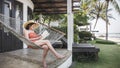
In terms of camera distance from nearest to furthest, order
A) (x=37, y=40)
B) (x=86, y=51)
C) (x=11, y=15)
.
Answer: (x=37, y=40) < (x=11, y=15) < (x=86, y=51)

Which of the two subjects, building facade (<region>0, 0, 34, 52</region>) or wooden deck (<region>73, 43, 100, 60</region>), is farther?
wooden deck (<region>73, 43, 100, 60</region>)

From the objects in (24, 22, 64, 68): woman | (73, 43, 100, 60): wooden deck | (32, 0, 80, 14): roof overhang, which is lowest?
(73, 43, 100, 60): wooden deck

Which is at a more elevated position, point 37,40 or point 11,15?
point 11,15

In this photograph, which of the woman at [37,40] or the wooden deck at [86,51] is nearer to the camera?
the woman at [37,40]

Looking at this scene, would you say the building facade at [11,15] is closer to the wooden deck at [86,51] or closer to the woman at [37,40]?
the woman at [37,40]

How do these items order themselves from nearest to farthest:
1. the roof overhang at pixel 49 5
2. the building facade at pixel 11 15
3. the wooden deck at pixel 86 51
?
the building facade at pixel 11 15, the wooden deck at pixel 86 51, the roof overhang at pixel 49 5

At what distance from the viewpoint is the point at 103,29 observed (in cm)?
4331

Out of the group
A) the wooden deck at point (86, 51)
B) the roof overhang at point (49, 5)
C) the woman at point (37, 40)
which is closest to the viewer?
the woman at point (37, 40)

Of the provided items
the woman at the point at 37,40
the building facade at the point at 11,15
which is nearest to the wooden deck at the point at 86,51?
the building facade at the point at 11,15

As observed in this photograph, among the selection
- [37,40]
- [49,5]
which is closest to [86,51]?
[49,5]

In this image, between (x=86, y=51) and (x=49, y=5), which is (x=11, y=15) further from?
(x=49, y=5)

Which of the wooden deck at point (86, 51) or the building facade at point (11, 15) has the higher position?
the building facade at point (11, 15)

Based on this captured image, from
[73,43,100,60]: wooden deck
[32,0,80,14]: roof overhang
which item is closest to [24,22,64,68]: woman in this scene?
[73,43,100,60]: wooden deck

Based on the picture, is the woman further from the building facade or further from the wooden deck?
the wooden deck
